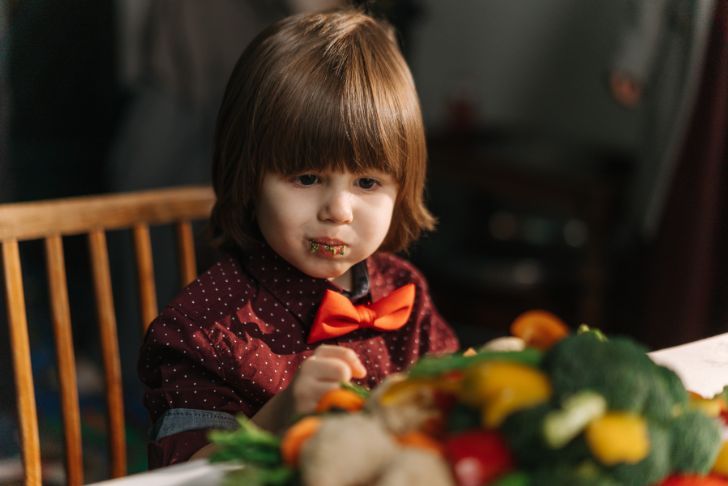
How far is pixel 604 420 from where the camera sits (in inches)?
16.1

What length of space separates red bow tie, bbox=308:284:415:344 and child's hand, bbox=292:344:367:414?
227 millimetres

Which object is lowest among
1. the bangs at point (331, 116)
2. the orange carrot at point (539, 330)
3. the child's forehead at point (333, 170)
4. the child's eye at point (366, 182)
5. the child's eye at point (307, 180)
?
the orange carrot at point (539, 330)

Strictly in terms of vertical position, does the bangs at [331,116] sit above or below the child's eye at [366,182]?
above

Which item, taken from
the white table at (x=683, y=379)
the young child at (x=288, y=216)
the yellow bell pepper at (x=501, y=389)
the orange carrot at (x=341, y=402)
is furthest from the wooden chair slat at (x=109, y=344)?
the yellow bell pepper at (x=501, y=389)

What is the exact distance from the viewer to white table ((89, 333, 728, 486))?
0.55 metres

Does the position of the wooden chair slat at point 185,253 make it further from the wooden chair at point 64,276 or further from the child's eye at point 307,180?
the child's eye at point 307,180

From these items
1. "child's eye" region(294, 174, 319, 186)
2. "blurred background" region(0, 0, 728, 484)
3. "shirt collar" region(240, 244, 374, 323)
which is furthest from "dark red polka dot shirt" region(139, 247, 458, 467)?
"blurred background" region(0, 0, 728, 484)

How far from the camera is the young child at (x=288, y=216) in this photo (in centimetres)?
74

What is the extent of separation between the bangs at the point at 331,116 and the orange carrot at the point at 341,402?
27 centimetres

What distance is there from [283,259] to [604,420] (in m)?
0.48

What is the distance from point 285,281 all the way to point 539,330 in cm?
37

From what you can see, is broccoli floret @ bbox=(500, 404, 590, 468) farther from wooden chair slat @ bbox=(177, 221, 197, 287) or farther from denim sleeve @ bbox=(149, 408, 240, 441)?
wooden chair slat @ bbox=(177, 221, 197, 287)

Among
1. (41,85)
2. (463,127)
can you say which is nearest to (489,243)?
(463,127)

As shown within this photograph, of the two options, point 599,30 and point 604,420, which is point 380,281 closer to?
point 604,420
